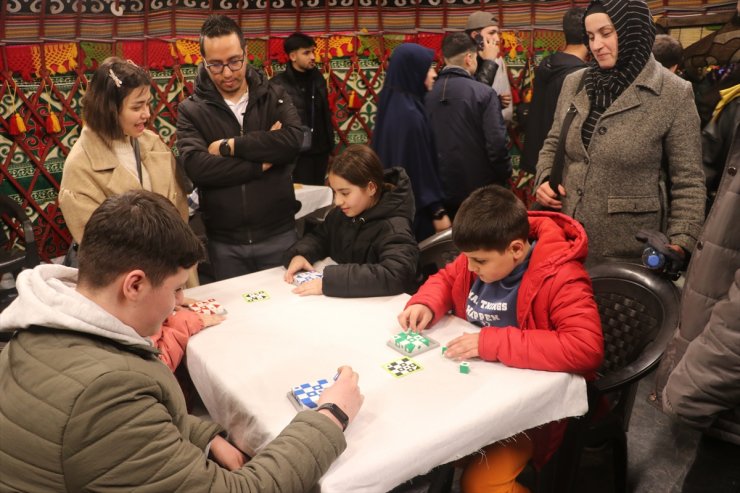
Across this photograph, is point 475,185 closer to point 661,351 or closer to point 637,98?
point 637,98

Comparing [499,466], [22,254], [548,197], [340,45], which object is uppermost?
[340,45]

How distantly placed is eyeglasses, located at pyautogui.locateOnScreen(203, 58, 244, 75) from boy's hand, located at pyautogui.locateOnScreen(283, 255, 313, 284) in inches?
32.4

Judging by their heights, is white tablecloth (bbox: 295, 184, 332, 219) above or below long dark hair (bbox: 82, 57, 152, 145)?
below

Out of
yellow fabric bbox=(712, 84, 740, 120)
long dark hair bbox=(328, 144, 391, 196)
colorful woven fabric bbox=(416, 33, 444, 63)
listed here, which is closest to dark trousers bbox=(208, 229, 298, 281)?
long dark hair bbox=(328, 144, 391, 196)

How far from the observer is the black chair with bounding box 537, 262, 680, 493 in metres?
1.72

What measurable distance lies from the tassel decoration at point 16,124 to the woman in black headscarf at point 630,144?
3.73 meters

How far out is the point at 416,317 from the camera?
1797 mm

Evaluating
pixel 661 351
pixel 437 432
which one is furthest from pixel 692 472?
pixel 437 432

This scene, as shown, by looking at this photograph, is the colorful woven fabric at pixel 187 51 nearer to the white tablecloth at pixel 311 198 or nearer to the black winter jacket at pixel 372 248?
the white tablecloth at pixel 311 198

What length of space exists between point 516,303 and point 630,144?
0.82 metres

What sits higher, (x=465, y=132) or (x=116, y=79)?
(x=116, y=79)

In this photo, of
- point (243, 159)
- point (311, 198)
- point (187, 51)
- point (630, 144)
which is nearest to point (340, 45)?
point (187, 51)

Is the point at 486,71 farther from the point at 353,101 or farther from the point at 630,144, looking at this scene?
the point at 630,144

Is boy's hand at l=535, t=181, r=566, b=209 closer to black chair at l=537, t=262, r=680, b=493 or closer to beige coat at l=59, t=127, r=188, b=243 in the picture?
black chair at l=537, t=262, r=680, b=493
